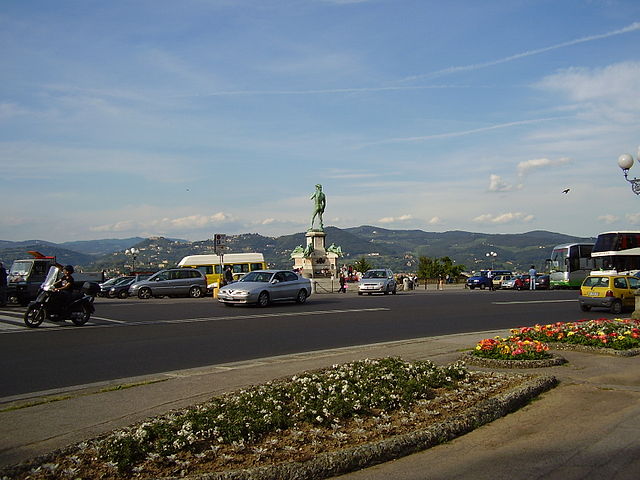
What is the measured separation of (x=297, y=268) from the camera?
189 ft

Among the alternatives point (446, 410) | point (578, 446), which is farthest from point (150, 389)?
point (578, 446)

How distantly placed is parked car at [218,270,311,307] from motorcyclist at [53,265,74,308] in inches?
340

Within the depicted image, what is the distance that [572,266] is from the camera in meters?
48.5

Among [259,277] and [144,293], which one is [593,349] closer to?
[259,277]

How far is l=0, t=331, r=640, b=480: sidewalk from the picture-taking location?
17.5 ft

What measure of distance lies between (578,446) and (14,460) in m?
4.99

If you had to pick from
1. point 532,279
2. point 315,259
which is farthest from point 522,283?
point 315,259

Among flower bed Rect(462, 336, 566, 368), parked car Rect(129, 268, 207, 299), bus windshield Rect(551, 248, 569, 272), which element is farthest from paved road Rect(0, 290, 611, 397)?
bus windshield Rect(551, 248, 569, 272)

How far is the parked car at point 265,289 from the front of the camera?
82.5 feet

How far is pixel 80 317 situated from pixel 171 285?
55.6ft

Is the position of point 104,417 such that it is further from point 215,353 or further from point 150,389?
point 215,353

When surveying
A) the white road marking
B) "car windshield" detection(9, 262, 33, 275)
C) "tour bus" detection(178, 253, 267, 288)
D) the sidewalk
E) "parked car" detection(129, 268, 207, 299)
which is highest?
"tour bus" detection(178, 253, 267, 288)

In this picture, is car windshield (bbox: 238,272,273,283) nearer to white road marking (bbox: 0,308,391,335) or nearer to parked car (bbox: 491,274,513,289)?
white road marking (bbox: 0,308,391,335)

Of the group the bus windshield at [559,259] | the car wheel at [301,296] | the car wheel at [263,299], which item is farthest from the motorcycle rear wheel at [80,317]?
the bus windshield at [559,259]
